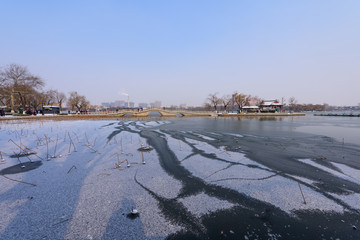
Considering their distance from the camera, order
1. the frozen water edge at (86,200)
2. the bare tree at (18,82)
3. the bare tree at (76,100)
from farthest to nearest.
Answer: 1. the bare tree at (76,100)
2. the bare tree at (18,82)
3. the frozen water edge at (86,200)

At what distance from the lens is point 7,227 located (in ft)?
8.61

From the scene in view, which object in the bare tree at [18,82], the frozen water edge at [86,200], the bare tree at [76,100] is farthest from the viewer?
the bare tree at [76,100]

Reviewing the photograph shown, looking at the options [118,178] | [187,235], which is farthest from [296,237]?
[118,178]

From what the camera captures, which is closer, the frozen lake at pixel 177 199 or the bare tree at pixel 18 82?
the frozen lake at pixel 177 199

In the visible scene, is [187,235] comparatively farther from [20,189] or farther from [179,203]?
[20,189]

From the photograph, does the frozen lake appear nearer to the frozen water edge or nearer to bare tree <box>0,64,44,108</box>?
the frozen water edge

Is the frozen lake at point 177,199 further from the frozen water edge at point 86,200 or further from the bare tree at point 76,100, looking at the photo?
the bare tree at point 76,100

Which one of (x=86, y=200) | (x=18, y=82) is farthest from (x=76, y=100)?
(x=86, y=200)

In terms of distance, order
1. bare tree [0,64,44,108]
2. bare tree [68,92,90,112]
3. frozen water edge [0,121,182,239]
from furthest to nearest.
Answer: bare tree [68,92,90,112], bare tree [0,64,44,108], frozen water edge [0,121,182,239]

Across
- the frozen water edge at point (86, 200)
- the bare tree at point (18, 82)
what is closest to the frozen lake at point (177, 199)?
the frozen water edge at point (86, 200)

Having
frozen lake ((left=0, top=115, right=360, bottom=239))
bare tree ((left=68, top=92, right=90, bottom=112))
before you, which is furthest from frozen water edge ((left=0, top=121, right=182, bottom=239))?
bare tree ((left=68, top=92, right=90, bottom=112))

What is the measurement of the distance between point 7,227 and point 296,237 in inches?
206

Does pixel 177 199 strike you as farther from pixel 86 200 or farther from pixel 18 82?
pixel 18 82

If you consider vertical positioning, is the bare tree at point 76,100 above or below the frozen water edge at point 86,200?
above
